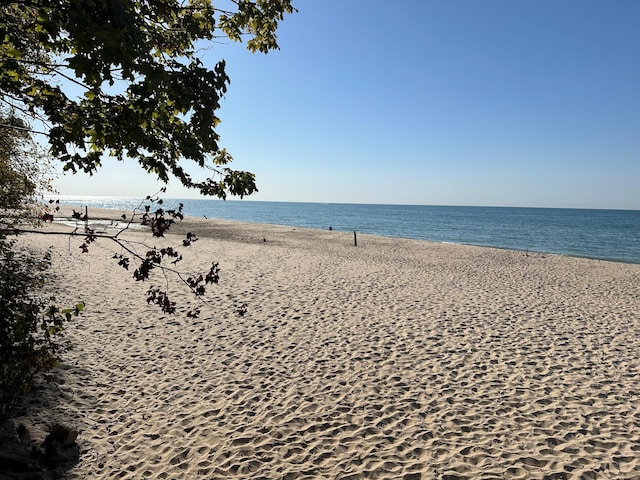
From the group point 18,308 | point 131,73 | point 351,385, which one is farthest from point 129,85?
point 351,385

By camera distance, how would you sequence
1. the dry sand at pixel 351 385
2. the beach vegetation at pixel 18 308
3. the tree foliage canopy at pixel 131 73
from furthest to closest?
the dry sand at pixel 351 385
the beach vegetation at pixel 18 308
the tree foliage canopy at pixel 131 73

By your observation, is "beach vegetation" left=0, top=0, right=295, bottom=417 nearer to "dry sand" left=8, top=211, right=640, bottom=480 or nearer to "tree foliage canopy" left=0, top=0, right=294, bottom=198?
"tree foliage canopy" left=0, top=0, right=294, bottom=198

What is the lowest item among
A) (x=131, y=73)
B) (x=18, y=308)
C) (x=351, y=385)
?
(x=351, y=385)

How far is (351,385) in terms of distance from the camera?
828 centimetres

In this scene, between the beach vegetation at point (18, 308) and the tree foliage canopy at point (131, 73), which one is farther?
the beach vegetation at point (18, 308)

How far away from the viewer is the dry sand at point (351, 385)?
234 inches

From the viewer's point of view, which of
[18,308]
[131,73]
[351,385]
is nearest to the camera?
[131,73]

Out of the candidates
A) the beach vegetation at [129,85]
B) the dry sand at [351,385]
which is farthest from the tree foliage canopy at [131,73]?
the dry sand at [351,385]

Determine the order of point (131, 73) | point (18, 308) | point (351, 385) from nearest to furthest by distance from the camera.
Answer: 1. point (131, 73)
2. point (18, 308)
3. point (351, 385)

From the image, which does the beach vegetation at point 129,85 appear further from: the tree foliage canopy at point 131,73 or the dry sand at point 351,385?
the dry sand at point 351,385

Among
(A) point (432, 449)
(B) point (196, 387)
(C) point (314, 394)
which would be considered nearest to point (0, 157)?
(B) point (196, 387)

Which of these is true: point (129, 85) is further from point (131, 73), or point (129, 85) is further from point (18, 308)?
point (18, 308)

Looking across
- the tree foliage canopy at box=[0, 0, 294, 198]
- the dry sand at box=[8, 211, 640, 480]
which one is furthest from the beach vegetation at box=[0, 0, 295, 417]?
the dry sand at box=[8, 211, 640, 480]

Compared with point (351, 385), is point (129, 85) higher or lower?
higher
